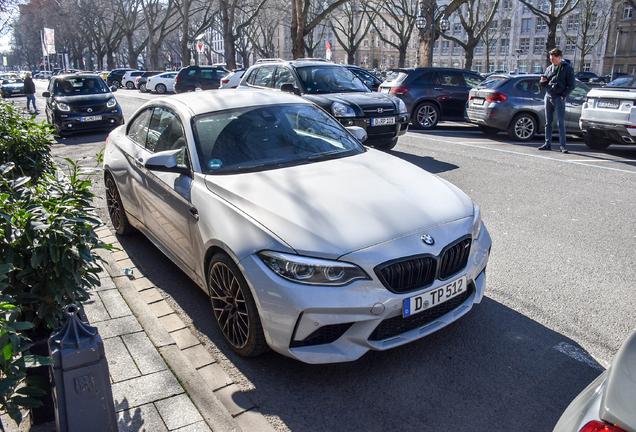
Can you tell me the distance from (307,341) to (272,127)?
2.00 meters

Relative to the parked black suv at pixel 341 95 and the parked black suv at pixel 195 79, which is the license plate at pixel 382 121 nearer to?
the parked black suv at pixel 341 95

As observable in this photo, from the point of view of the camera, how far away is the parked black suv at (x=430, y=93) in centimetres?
1465

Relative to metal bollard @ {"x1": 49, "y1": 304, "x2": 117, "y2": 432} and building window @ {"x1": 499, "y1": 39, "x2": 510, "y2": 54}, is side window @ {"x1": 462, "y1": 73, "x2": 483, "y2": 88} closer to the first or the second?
metal bollard @ {"x1": 49, "y1": 304, "x2": 117, "y2": 432}

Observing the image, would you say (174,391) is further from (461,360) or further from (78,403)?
(461,360)

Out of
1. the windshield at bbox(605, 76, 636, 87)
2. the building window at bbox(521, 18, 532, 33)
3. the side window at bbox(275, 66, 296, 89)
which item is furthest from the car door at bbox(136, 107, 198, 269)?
the building window at bbox(521, 18, 532, 33)

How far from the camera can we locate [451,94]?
1491 centimetres

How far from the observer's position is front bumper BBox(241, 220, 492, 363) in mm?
2922

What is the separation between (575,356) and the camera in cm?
340

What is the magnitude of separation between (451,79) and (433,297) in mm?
13049

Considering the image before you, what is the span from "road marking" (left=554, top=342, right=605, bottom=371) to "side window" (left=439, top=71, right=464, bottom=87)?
488 inches

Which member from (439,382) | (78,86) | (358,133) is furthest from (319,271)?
(78,86)

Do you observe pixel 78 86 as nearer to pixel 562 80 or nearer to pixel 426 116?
pixel 426 116

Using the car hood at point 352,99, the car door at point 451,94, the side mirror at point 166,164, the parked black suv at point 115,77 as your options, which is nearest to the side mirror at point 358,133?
the side mirror at point 166,164

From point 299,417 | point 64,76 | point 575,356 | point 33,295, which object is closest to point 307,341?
point 299,417
